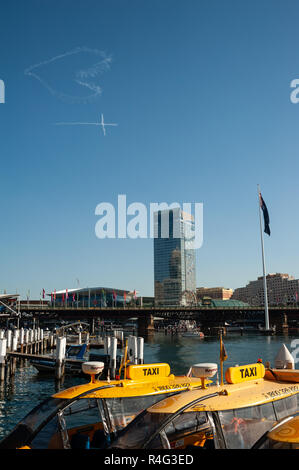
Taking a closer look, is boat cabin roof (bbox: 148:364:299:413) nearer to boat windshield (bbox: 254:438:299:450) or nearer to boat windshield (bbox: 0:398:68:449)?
boat windshield (bbox: 254:438:299:450)

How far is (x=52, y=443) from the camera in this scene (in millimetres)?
10617

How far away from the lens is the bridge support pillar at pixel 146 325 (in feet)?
397

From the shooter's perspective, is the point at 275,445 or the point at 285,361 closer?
the point at 275,445

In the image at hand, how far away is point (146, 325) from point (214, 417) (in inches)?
4554

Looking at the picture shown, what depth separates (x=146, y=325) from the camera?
122 m

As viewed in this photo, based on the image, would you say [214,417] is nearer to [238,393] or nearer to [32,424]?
[238,393]

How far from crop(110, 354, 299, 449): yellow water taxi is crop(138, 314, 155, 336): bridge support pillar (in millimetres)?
111943

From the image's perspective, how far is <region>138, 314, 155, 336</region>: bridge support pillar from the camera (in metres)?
121

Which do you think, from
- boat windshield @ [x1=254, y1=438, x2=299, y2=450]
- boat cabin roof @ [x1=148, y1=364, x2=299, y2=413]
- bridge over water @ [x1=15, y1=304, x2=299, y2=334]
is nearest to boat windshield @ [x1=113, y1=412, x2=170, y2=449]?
boat cabin roof @ [x1=148, y1=364, x2=299, y2=413]

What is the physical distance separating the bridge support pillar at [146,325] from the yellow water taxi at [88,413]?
110 metres

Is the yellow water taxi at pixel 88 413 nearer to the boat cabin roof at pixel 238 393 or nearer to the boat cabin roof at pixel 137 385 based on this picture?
the boat cabin roof at pixel 137 385

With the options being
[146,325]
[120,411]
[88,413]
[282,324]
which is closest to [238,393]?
[120,411]

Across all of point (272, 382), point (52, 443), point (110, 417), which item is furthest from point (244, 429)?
point (52, 443)
